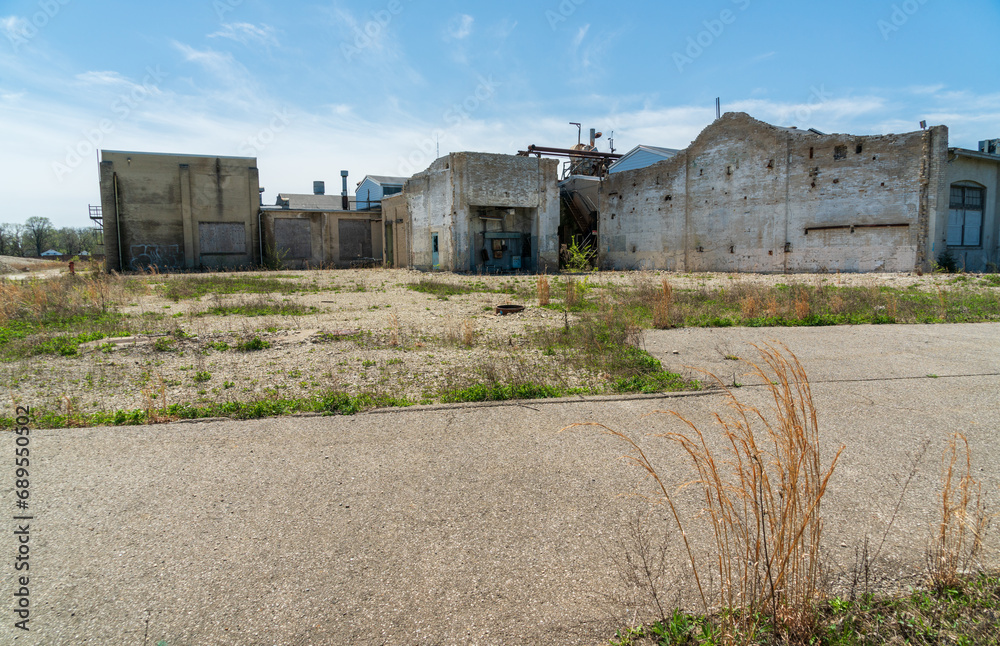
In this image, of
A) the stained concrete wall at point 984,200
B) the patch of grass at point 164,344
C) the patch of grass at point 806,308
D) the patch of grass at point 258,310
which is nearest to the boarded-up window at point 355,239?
the patch of grass at point 258,310

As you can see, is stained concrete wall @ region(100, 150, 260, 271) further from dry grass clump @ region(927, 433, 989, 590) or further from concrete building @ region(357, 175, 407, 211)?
dry grass clump @ region(927, 433, 989, 590)

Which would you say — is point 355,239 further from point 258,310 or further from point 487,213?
point 258,310

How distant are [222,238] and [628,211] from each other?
25492mm

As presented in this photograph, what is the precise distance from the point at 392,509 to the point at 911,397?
17.3 ft

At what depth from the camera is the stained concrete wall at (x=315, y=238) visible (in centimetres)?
3591

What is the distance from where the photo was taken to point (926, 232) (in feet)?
72.2

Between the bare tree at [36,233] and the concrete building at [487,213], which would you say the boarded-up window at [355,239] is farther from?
the bare tree at [36,233]

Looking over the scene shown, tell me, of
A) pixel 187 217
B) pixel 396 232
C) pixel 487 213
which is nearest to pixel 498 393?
pixel 487 213

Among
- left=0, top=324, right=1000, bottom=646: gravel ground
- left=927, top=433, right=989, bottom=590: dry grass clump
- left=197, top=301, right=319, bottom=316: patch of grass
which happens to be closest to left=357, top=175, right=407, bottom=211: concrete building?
left=197, top=301, right=319, bottom=316: patch of grass

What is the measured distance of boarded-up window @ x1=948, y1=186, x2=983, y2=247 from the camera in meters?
23.6

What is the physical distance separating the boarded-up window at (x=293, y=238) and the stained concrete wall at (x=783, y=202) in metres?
20.5

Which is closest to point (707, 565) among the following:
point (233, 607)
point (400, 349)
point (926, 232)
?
point (233, 607)

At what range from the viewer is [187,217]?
A: 1321 inches

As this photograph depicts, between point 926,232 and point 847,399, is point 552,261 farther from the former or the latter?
point 847,399
